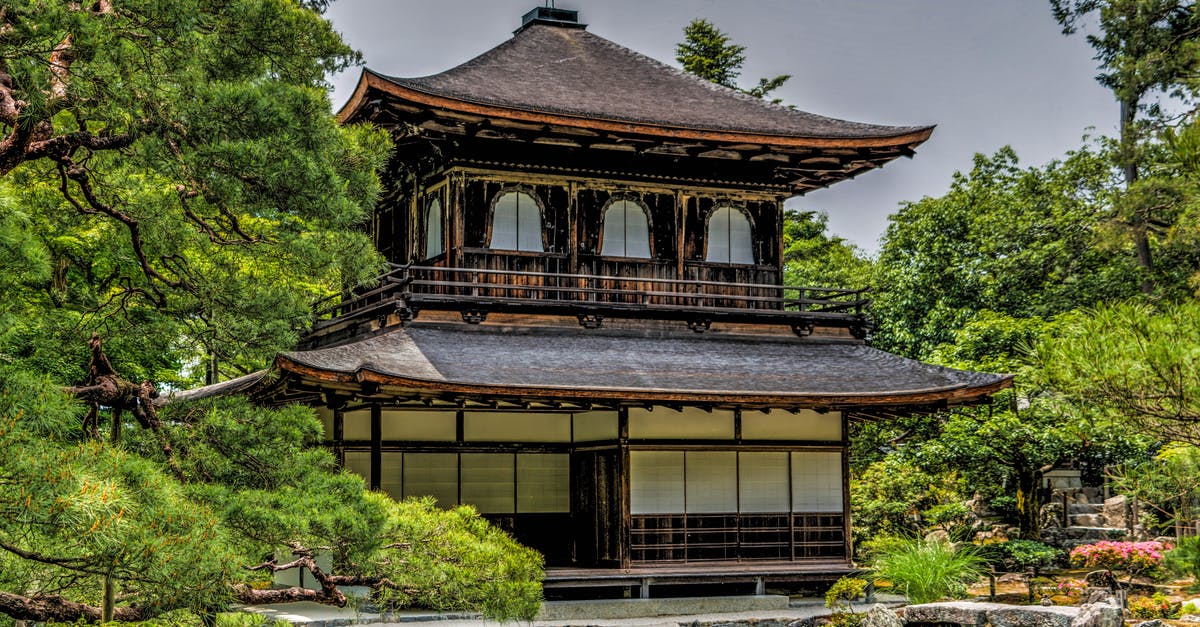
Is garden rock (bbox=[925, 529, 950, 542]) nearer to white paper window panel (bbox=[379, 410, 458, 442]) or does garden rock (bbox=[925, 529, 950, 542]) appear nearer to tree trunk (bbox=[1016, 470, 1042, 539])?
tree trunk (bbox=[1016, 470, 1042, 539])

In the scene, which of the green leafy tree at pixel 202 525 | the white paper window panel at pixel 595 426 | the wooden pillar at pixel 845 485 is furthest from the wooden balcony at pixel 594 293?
the green leafy tree at pixel 202 525

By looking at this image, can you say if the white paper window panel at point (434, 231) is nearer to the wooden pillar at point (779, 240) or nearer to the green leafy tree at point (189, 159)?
the wooden pillar at point (779, 240)

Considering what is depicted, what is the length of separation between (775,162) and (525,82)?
13.8 feet

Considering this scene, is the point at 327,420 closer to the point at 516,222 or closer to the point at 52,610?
the point at 516,222

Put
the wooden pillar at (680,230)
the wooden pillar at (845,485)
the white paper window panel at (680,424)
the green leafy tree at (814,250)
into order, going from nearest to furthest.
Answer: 1. the white paper window panel at (680,424)
2. the wooden pillar at (845,485)
3. the wooden pillar at (680,230)
4. the green leafy tree at (814,250)

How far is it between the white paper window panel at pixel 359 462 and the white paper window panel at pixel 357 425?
0.22 metres

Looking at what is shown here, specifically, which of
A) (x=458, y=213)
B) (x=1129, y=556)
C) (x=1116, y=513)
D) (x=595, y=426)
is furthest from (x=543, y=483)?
(x=1116, y=513)

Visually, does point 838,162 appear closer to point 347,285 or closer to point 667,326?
point 667,326

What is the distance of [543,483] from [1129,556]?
954cm

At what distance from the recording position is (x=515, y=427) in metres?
17.8

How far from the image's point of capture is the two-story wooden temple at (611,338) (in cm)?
1631

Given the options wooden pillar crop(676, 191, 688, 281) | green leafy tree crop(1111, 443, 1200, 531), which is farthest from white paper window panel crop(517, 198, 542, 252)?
green leafy tree crop(1111, 443, 1200, 531)

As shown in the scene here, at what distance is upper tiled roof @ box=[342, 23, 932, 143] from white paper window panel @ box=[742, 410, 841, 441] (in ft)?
13.7

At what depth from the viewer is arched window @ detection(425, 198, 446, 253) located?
18.5 m
